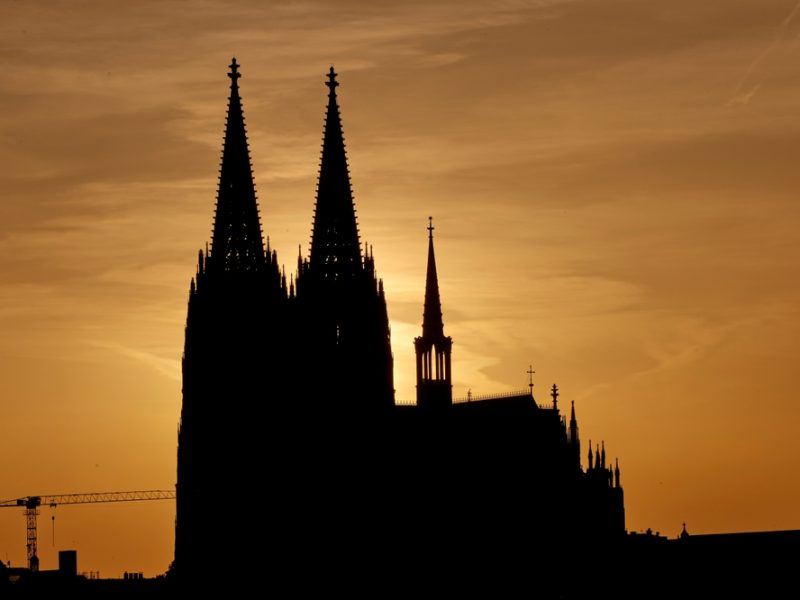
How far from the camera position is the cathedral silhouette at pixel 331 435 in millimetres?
153375

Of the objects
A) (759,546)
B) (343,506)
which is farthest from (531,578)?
(759,546)

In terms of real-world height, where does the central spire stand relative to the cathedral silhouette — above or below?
above

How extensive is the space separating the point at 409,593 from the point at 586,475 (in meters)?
18.3

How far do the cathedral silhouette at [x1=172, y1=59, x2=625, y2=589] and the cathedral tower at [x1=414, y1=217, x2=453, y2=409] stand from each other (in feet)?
0.44

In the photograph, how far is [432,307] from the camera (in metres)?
160

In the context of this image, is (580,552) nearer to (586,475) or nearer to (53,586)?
(586,475)

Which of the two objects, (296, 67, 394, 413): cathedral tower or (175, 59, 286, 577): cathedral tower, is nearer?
(296, 67, 394, 413): cathedral tower

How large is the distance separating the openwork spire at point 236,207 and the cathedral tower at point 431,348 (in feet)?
35.6

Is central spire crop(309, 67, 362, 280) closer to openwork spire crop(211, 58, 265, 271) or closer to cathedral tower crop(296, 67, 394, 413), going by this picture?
cathedral tower crop(296, 67, 394, 413)

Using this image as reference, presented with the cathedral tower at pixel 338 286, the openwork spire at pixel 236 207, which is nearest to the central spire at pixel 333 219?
the cathedral tower at pixel 338 286

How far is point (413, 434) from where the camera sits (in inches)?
6654

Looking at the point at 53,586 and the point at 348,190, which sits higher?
the point at 348,190

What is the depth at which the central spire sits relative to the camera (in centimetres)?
15125

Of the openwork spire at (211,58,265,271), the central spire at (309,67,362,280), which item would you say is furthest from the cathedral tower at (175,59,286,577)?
the central spire at (309,67,362,280)
